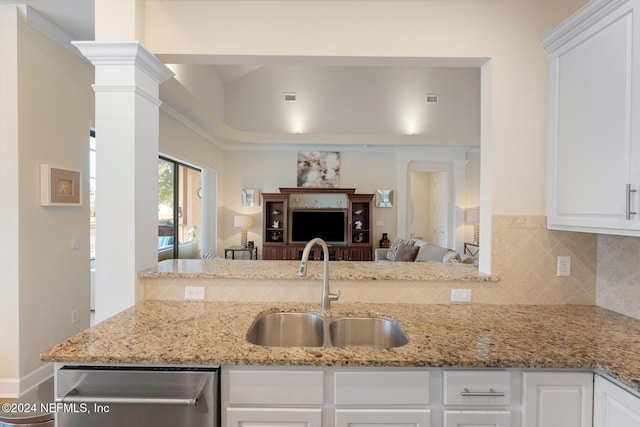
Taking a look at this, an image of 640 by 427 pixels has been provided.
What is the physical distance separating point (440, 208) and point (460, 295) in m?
6.04

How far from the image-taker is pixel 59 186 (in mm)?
2734

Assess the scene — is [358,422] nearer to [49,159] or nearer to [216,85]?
[49,159]

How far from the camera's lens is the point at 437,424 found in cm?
125

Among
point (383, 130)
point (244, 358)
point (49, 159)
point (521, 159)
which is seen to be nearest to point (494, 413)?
point (244, 358)

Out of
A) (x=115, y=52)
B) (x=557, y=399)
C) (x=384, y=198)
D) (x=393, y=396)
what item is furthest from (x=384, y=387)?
(x=384, y=198)

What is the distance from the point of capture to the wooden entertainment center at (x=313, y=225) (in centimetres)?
675

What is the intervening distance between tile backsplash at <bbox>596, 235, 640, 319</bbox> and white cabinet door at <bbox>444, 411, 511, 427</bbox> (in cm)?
100

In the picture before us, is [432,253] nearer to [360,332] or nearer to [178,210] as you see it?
[360,332]

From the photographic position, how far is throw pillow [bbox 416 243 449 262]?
4.88 meters

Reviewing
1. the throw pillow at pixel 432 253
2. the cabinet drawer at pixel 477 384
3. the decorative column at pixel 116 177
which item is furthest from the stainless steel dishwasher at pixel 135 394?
the throw pillow at pixel 432 253

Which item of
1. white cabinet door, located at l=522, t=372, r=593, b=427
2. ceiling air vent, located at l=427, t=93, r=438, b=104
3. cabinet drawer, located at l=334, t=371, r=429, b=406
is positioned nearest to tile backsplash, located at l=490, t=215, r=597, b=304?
white cabinet door, located at l=522, t=372, r=593, b=427

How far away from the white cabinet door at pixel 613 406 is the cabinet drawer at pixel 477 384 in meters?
0.32

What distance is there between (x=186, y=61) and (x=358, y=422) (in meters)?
2.14

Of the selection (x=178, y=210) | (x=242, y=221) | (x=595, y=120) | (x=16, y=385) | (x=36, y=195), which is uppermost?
(x=595, y=120)
